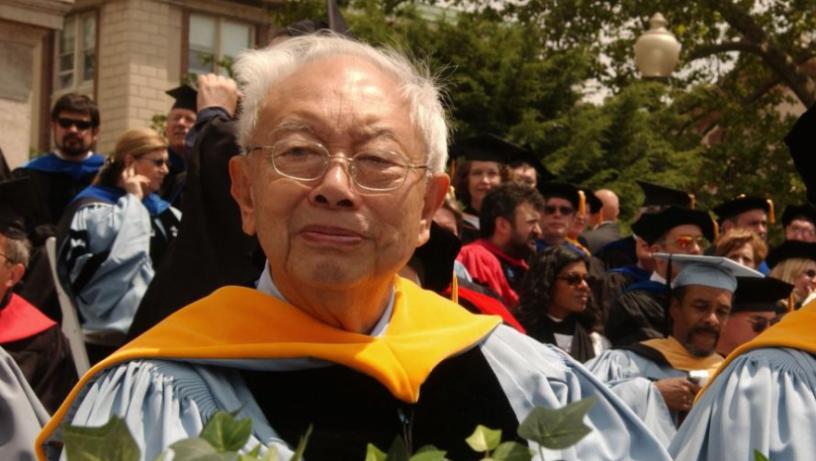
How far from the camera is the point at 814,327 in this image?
14.0 ft

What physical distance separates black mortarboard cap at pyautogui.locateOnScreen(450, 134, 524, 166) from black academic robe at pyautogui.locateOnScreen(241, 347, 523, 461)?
6.66m

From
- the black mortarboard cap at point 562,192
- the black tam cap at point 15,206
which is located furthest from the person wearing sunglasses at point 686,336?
the black tam cap at point 15,206

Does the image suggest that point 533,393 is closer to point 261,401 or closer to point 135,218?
point 261,401

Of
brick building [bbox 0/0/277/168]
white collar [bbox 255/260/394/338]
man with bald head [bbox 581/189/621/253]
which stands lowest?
white collar [bbox 255/260/394/338]

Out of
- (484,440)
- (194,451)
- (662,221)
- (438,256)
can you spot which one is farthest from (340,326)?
(662,221)

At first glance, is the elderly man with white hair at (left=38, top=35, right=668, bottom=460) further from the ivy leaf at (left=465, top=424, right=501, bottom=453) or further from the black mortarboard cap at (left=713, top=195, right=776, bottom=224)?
the black mortarboard cap at (left=713, top=195, right=776, bottom=224)

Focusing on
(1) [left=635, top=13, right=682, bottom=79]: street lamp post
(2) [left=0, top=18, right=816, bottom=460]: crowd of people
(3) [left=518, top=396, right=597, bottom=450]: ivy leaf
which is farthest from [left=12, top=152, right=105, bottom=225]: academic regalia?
(1) [left=635, top=13, right=682, bottom=79]: street lamp post

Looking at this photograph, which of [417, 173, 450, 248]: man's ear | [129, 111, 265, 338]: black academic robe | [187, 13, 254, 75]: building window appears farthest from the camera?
[187, 13, 254, 75]: building window

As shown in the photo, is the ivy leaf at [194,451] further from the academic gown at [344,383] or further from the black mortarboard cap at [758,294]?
the black mortarboard cap at [758,294]

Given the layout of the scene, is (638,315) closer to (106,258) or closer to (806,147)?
(106,258)

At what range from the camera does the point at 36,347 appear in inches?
280

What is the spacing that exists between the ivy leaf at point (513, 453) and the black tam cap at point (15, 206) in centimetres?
500

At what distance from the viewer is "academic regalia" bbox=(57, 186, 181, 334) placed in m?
8.07

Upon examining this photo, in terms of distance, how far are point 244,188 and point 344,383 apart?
22.1 inches
